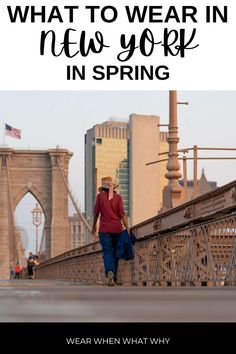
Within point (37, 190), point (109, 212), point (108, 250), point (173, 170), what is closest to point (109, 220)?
point (109, 212)

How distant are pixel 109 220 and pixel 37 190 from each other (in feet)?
316

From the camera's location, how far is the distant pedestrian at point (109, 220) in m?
12.7

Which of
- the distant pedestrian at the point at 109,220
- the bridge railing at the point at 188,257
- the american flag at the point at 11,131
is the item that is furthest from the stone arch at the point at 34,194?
the distant pedestrian at the point at 109,220

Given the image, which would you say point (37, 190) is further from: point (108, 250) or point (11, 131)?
point (108, 250)

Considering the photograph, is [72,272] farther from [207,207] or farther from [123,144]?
[123,144]

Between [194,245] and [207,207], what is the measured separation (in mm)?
663

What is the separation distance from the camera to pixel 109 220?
12742 mm

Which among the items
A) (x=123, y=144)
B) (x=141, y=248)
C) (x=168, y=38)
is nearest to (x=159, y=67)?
(x=168, y=38)

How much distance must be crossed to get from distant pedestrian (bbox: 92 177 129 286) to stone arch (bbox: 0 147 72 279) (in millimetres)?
92287

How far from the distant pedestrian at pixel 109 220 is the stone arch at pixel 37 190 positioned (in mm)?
92287

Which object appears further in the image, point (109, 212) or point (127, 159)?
point (127, 159)

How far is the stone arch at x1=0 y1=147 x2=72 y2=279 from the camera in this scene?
106188mm
